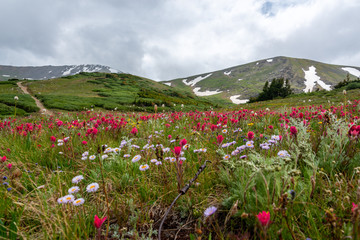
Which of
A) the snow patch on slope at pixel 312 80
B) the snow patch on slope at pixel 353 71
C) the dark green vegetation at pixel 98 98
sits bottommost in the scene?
the dark green vegetation at pixel 98 98

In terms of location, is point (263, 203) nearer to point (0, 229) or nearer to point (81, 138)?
point (0, 229)

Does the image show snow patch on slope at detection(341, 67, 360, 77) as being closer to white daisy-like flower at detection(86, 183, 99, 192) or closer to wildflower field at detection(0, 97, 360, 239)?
wildflower field at detection(0, 97, 360, 239)

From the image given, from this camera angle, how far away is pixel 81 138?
4227 millimetres

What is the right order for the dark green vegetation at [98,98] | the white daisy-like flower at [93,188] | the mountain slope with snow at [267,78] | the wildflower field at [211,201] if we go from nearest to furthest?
the wildflower field at [211,201] → the white daisy-like flower at [93,188] → the dark green vegetation at [98,98] → the mountain slope with snow at [267,78]

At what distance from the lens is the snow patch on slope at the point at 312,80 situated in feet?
393

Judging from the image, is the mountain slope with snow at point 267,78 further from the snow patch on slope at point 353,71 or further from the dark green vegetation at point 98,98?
the dark green vegetation at point 98,98

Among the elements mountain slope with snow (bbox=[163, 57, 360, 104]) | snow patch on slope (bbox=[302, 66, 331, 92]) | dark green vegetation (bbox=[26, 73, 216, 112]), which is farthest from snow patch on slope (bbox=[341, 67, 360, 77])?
dark green vegetation (bbox=[26, 73, 216, 112])

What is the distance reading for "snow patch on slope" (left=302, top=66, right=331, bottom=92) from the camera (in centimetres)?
11994

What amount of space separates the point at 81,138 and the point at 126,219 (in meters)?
3.00

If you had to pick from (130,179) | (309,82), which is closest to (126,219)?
(130,179)

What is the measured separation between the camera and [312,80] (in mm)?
133000

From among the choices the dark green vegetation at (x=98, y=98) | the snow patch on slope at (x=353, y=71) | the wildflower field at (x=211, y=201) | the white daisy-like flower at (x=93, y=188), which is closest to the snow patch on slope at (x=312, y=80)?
the snow patch on slope at (x=353, y=71)

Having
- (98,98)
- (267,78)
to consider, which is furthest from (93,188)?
(267,78)

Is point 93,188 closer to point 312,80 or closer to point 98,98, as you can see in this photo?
point 98,98
